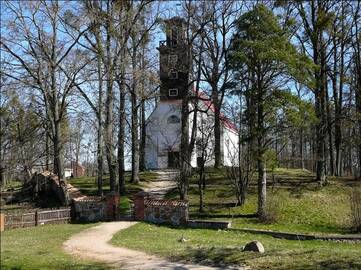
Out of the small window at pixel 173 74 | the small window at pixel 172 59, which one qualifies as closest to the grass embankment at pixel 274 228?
the small window at pixel 173 74

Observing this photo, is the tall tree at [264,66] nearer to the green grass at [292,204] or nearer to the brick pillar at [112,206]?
the green grass at [292,204]

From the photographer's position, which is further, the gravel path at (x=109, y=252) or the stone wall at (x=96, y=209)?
the stone wall at (x=96, y=209)

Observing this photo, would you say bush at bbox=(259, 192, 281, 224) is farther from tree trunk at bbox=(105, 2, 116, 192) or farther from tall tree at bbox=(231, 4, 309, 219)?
tree trunk at bbox=(105, 2, 116, 192)

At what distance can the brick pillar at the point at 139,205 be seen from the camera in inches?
1007

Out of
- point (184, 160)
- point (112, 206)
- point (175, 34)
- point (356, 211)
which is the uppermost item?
point (175, 34)

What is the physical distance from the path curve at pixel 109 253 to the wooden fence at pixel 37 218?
351cm

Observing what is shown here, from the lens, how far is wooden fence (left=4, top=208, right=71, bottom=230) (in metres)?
22.4

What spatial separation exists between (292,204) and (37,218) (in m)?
13.9

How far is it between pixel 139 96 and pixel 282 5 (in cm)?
1126

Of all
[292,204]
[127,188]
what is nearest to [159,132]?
[127,188]

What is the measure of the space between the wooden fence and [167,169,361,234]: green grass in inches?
262

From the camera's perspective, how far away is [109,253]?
49.5 feet

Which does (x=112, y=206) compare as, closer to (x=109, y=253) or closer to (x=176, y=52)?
(x=109, y=253)

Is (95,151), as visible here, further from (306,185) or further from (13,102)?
(306,185)
